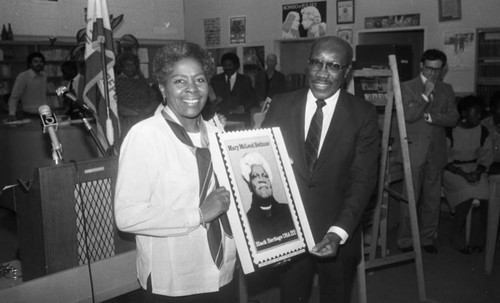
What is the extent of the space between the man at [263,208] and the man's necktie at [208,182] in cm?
11

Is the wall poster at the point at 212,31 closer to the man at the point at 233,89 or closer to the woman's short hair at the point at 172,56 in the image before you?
the man at the point at 233,89

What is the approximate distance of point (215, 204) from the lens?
164 centimetres

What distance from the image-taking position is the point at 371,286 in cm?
393

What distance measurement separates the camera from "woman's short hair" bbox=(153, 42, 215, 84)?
1.67 meters

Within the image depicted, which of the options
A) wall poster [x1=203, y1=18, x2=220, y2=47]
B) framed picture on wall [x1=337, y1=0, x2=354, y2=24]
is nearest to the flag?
framed picture on wall [x1=337, y1=0, x2=354, y2=24]

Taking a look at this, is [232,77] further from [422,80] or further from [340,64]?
[340,64]

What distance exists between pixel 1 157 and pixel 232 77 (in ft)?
11.5

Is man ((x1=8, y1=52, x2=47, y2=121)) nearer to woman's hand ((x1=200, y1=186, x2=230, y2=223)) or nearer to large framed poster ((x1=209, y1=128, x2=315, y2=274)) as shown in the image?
large framed poster ((x1=209, y1=128, x2=315, y2=274))

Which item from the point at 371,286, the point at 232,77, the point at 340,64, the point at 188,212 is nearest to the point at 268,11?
the point at 232,77

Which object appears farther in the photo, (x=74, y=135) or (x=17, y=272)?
(x=74, y=135)

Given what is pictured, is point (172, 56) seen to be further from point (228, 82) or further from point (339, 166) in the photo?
point (228, 82)

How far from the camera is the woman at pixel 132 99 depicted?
4.79 m

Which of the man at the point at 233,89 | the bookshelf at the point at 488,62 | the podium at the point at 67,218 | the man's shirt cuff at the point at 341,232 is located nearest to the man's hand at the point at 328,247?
the man's shirt cuff at the point at 341,232

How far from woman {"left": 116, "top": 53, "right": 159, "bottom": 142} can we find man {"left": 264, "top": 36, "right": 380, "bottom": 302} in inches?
106
